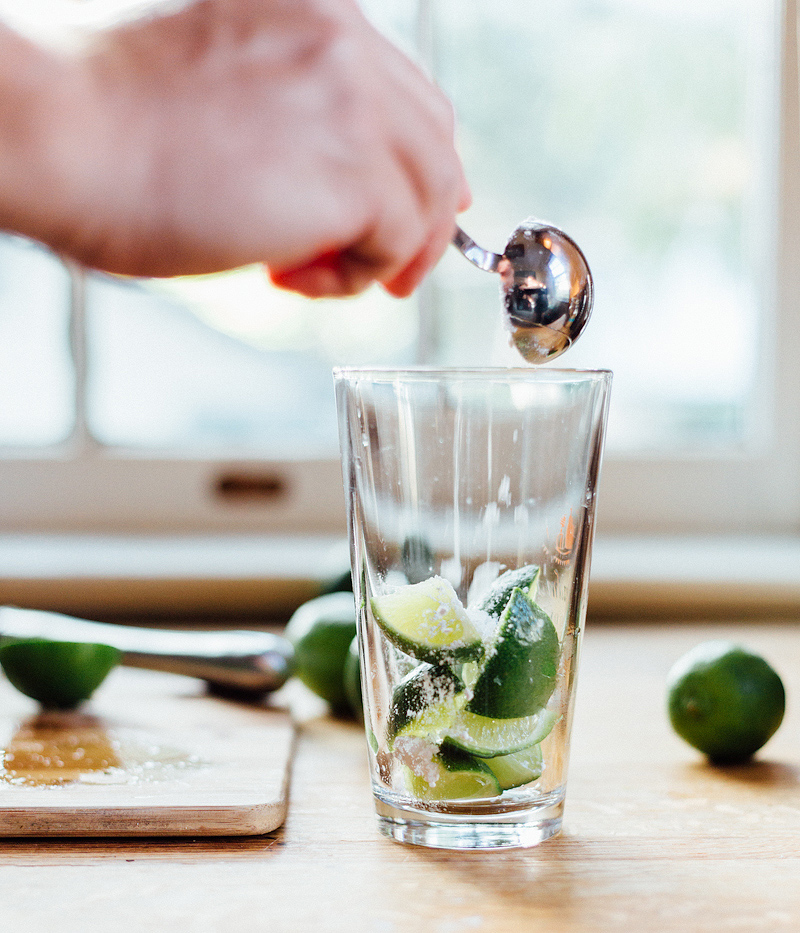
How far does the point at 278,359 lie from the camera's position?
59.7 inches

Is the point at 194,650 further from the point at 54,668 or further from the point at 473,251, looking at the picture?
the point at 473,251

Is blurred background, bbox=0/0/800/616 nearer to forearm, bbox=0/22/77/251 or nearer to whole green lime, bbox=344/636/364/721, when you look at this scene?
whole green lime, bbox=344/636/364/721

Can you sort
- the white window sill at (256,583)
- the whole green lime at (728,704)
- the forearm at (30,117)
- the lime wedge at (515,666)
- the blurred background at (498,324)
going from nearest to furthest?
the forearm at (30,117)
the lime wedge at (515,666)
the whole green lime at (728,704)
the white window sill at (256,583)
the blurred background at (498,324)

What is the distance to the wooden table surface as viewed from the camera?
1.37 feet

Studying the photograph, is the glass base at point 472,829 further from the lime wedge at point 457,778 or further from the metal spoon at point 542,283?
the metal spoon at point 542,283

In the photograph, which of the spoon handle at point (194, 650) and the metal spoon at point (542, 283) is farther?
the spoon handle at point (194, 650)

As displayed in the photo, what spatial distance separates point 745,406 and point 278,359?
661mm

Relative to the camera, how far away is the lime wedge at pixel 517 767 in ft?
1.58

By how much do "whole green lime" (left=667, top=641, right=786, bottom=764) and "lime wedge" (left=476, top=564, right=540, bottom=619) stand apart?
185 mm

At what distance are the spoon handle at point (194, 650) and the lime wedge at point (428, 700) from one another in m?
0.29

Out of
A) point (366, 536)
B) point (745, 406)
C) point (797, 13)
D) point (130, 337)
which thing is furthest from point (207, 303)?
point (366, 536)

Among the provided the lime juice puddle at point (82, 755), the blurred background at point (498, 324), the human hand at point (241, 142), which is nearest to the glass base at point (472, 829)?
the lime juice puddle at point (82, 755)

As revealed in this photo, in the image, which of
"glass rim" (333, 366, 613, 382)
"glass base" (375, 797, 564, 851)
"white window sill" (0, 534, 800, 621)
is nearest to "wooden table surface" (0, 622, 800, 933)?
"glass base" (375, 797, 564, 851)

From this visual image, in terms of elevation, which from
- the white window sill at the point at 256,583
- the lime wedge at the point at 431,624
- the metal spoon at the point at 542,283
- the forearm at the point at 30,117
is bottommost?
the white window sill at the point at 256,583
